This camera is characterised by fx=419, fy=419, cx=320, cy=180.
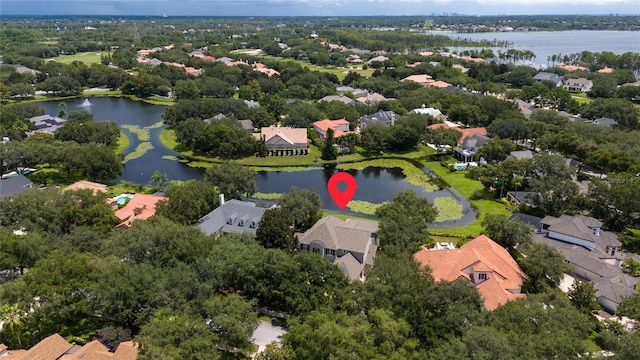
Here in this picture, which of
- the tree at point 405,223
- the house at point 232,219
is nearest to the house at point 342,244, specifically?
the tree at point 405,223

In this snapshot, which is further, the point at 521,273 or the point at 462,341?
the point at 521,273

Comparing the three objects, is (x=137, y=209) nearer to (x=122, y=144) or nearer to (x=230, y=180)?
(x=230, y=180)

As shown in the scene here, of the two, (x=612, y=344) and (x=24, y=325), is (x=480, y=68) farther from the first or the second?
(x=24, y=325)

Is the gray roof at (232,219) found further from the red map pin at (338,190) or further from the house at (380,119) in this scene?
the house at (380,119)

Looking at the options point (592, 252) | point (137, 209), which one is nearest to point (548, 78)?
point (592, 252)

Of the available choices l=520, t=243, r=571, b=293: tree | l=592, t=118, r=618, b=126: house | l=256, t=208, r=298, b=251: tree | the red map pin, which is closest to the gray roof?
l=256, t=208, r=298, b=251: tree

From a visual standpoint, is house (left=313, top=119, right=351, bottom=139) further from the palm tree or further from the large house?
the palm tree

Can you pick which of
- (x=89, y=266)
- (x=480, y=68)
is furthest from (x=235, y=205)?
(x=480, y=68)
